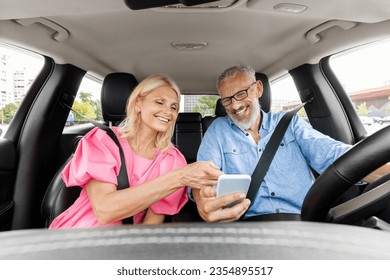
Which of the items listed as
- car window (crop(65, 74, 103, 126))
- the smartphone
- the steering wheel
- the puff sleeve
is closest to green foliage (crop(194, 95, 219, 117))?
car window (crop(65, 74, 103, 126))

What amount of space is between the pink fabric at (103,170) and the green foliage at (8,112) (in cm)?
72

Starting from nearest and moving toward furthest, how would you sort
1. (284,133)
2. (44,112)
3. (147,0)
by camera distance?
(147,0)
(284,133)
(44,112)

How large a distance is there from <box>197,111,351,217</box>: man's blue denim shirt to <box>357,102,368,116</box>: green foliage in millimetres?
531

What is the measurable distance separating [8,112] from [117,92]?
0.67m

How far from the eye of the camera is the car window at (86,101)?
2359 mm

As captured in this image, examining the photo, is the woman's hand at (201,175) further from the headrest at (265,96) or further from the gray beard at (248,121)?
the headrest at (265,96)

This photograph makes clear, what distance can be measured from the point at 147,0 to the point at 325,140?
119 cm

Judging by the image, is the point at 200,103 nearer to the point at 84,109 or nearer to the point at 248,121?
the point at 84,109

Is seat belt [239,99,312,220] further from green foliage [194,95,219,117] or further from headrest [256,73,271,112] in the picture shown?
green foliage [194,95,219,117]

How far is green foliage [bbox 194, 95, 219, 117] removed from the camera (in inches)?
121

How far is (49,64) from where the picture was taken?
237 cm

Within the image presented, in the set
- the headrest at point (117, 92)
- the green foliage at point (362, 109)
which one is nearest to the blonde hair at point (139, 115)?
the headrest at point (117, 92)
